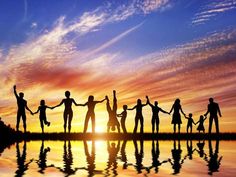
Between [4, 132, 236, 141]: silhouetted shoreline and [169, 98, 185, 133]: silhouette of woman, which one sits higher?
[169, 98, 185, 133]: silhouette of woman

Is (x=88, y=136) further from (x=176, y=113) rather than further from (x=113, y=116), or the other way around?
(x=176, y=113)

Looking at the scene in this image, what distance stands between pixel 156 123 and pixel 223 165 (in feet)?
61.6

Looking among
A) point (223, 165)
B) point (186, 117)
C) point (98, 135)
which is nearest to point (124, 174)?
point (223, 165)

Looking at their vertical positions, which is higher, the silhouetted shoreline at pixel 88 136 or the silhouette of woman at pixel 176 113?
the silhouette of woman at pixel 176 113

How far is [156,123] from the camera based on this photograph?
30.6 m

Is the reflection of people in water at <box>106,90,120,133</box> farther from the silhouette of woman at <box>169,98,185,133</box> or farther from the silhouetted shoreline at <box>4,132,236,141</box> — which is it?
the silhouette of woman at <box>169,98,185,133</box>

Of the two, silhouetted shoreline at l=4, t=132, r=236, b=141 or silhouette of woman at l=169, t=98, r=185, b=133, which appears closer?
silhouetted shoreline at l=4, t=132, r=236, b=141

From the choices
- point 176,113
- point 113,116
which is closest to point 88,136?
point 113,116

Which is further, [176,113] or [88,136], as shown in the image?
[176,113]

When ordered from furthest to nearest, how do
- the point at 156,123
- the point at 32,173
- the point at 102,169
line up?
1. the point at 156,123
2. the point at 102,169
3. the point at 32,173

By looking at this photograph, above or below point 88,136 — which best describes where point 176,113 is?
above

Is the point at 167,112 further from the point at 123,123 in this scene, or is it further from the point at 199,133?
the point at 199,133

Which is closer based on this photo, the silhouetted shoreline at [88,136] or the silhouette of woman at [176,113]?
the silhouetted shoreline at [88,136]

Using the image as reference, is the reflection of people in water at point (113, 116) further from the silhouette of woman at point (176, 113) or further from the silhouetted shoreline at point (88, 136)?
the silhouette of woman at point (176, 113)
